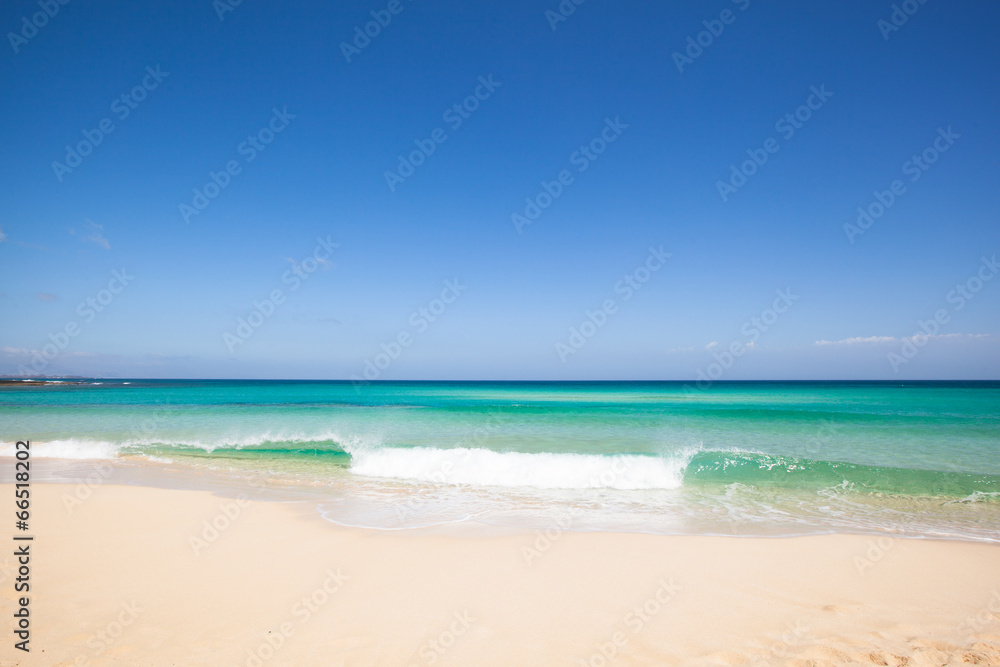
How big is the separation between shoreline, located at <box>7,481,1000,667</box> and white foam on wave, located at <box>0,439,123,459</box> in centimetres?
875

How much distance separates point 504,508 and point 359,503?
109 inches

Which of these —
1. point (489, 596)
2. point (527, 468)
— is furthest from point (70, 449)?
point (489, 596)

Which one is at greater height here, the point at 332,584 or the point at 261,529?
the point at 261,529

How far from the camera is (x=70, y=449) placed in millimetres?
13906

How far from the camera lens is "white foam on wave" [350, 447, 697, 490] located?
33.6ft

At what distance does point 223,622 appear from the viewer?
3.88m

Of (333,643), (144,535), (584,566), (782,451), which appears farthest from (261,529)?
(782,451)

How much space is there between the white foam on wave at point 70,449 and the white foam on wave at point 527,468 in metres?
8.03

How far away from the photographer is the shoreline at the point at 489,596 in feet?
11.7

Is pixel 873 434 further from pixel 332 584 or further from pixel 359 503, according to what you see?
pixel 332 584

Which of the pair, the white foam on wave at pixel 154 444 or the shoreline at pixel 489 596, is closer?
the shoreline at pixel 489 596

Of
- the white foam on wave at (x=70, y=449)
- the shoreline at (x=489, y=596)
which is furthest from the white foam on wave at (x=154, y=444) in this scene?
the shoreline at (x=489, y=596)

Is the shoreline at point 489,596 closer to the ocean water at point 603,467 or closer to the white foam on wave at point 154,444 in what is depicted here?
the ocean water at point 603,467

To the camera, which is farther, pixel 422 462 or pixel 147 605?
pixel 422 462
